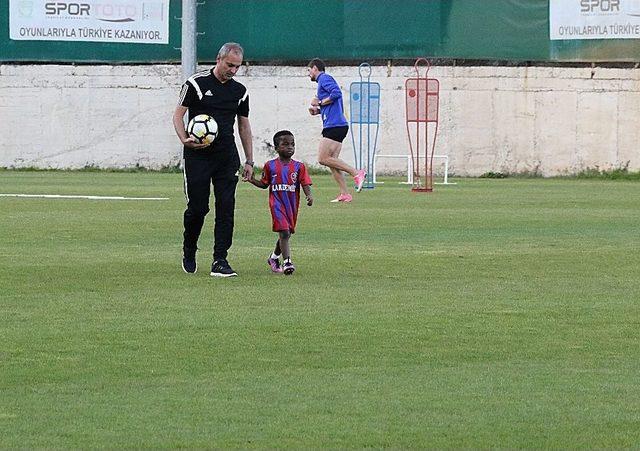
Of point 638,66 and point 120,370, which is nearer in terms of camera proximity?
point 120,370

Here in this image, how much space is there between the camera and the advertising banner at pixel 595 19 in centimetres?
3278

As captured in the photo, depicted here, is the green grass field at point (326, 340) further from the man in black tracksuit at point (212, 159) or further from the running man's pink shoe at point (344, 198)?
the running man's pink shoe at point (344, 198)

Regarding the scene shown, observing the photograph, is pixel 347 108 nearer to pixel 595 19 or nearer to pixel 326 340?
pixel 595 19

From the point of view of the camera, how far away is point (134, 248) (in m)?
14.7

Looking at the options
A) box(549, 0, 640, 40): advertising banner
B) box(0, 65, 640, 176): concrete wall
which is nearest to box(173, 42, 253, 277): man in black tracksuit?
box(549, 0, 640, 40): advertising banner

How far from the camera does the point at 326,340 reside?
28.5ft

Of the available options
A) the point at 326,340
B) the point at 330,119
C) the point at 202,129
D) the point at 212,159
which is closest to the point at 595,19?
the point at 330,119

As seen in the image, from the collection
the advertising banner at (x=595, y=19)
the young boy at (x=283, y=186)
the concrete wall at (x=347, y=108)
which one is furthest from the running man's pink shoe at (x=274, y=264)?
the concrete wall at (x=347, y=108)

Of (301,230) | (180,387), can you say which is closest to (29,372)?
(180,387)

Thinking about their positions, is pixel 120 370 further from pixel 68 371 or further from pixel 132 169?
pixel 132 169

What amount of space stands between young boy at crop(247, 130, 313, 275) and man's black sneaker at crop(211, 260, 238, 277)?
45cm

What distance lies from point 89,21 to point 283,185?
23.5m

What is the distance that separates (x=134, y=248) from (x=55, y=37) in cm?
2160

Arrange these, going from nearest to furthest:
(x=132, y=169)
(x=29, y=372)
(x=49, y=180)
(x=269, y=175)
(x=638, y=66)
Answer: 1. (x=29, y=372)
2. (x=269, y=175)
3. (x=49, y=180)
4. (x=638, y=66)
5. (x=132, y=169)
